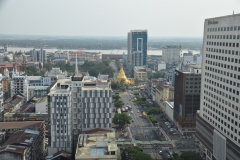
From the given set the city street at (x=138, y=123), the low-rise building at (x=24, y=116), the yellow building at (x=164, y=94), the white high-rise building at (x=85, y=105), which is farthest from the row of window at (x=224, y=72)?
the low-rise building at (x=24, y=116)

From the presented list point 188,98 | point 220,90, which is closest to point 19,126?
point 188,98

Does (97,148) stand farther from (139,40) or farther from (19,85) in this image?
(139,40)

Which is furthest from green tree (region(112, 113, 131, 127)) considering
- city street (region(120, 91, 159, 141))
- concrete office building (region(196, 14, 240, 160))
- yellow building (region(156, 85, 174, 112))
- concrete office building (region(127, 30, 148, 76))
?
concrete office building (region(127, 30, 148, 76))

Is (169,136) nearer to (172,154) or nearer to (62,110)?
Answer: (172,154)

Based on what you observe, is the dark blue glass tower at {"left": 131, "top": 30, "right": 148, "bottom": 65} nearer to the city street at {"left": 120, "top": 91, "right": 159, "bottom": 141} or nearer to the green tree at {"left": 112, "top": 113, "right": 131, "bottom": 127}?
the city street at {"left": 120, "top": 91, "right": 159, "bottom": 141}

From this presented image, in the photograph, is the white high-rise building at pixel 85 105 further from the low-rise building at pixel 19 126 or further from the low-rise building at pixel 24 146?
the low-rise building at pixel 19 126

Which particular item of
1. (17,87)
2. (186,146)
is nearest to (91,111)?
(186,146)

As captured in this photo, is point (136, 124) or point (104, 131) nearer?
point (104, 131)
